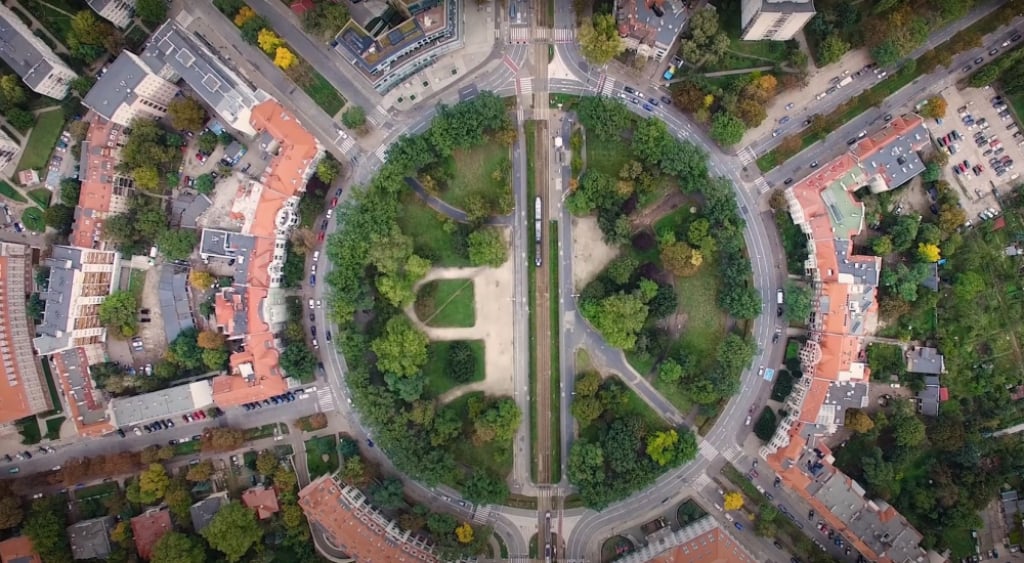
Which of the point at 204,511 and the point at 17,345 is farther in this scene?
the point at 204,511

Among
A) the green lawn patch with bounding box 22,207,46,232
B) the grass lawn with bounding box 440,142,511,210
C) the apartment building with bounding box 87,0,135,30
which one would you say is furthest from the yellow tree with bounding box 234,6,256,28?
the green lawn patch with bounding box 22,207,46,232

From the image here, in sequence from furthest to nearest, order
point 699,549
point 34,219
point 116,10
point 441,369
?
point 441,369
point 34,219
point 699,549
point 116,10

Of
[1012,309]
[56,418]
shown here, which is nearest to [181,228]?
[56,418]

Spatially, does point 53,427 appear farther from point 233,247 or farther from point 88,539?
point 233,247

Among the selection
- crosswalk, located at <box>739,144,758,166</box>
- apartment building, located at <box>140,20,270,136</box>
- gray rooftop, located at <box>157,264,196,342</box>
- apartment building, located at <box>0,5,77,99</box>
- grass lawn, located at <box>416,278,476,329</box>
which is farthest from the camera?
grass lawn, located at <box>416,278,476,329</box>

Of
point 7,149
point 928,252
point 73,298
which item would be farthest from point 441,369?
point 928,252

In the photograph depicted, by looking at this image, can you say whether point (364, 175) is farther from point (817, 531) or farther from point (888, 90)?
point (817, 531)

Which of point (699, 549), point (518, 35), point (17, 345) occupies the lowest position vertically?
point (699, 549)

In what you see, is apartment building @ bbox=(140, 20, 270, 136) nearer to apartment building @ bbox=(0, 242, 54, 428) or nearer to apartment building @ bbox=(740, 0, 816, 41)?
apartment building @ bbox=(0, 242, 54, 428)
